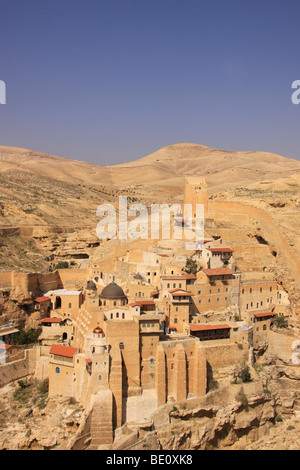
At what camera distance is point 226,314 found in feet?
97.8

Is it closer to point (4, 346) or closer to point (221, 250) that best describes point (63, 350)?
point (4, 346)

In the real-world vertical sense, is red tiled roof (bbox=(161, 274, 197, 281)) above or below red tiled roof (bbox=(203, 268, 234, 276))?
below

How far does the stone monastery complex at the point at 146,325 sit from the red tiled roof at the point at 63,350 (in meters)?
0.05

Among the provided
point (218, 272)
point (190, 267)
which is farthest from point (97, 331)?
point (218, 272)

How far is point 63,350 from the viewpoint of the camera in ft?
84.6

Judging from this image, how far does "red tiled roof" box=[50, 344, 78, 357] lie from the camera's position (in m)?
25.3

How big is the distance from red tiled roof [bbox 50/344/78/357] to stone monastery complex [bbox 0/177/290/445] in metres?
0.05

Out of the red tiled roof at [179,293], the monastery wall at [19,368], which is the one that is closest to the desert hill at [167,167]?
the red tiled roof at [179,293]

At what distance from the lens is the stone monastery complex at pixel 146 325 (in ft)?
78.4

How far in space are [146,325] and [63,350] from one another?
4628 mm

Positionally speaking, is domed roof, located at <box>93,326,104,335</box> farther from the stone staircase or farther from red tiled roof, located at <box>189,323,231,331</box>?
red tiled roof, located at <box>189,323,231,331</box>

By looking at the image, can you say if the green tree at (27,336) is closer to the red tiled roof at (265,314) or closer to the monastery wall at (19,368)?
the monastery wall at (19,368)

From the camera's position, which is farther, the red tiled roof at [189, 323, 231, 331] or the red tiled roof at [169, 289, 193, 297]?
the red tiled roof at [169, 289, 193, 297]

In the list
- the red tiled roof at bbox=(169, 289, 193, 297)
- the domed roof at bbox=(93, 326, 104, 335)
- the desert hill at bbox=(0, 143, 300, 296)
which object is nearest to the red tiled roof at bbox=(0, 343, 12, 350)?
the domed roof at bbox=(93, 326, 104, 335)
